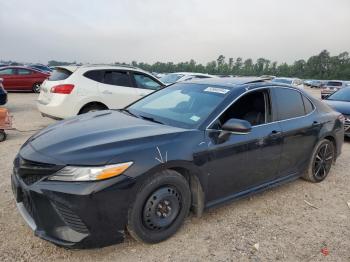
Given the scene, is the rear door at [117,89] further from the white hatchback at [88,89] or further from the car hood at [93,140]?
the car hood at [93,140]

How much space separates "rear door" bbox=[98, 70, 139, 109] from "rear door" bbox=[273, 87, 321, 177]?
13.9 feet

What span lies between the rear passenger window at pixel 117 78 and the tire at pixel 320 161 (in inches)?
184

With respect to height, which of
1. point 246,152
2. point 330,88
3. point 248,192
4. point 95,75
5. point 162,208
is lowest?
point 330,88

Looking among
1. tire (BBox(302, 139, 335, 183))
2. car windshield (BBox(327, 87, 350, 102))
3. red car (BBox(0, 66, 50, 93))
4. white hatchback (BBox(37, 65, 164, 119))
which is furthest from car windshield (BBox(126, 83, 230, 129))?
red car (BBox(0, 66, 50, 93))

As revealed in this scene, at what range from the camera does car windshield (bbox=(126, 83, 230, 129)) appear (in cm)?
346

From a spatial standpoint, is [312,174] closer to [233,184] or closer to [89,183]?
[233,184]

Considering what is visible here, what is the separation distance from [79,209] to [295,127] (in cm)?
292

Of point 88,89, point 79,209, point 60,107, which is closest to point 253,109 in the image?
point 79,209

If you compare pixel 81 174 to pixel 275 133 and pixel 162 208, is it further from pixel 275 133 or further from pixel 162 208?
pixel 275 133

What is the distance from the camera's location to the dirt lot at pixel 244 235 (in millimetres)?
2838

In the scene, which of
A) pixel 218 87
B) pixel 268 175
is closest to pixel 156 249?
pixel 268 175

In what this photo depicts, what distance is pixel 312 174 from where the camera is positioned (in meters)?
4.70

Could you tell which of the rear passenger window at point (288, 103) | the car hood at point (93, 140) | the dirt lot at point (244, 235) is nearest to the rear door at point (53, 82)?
the dirt lot at point (244, 235)

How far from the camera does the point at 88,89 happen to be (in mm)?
7012
